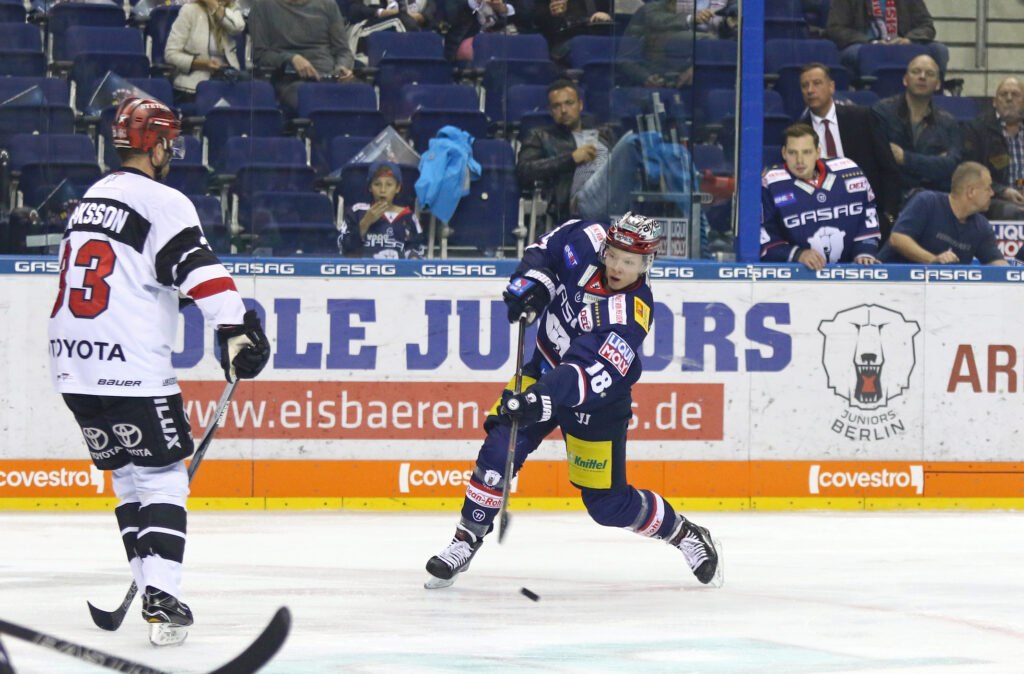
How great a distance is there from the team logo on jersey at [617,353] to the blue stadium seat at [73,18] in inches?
138

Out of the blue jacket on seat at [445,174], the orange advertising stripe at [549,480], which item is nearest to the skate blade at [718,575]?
the orange advertising stripe at [549,480]

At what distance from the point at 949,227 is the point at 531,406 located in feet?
11.4

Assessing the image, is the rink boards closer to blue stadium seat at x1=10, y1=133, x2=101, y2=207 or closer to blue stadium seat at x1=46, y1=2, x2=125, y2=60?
blue stadium seat at x1=10, y1=133, x2=101, y2=207

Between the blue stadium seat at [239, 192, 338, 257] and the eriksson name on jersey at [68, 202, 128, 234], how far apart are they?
2904 millimetres

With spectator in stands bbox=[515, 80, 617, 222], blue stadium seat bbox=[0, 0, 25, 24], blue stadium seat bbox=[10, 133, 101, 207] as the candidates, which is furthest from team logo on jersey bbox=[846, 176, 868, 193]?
blue stadium seat bbox=[0, 0, 25, 24]

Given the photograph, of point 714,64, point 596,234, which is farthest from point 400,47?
point 596,234

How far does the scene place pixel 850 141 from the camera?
7.65m

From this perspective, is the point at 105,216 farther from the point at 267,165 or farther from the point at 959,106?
the point at 959,106

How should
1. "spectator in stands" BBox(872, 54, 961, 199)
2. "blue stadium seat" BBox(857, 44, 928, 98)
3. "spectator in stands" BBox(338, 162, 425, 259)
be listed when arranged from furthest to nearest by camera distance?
"blue stadium seat" BBox(857, 44, 928, 98) < "spectator in stands" BBox(872, 54, 961, 199) < "spectator in stands" BBox(338, 162, 425, 259)

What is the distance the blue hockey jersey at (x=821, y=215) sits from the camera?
726 cm

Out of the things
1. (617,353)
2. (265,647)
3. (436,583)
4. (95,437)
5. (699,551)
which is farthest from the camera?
(699,551)

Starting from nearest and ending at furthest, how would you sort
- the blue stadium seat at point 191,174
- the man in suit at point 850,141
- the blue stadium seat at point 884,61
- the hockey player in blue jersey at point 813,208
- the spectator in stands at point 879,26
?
the blue stadium seat at point 191,174 → the hockey player in blue jersey at point 813,208 → the man in suit at point 850,141 → the blue stadium seat at point 884,61 → the spectator in stands at point 879,26

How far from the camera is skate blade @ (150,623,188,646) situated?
155 inches

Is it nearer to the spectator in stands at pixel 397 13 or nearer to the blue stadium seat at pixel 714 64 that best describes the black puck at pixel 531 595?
the blue stadium seat at pixel 714 64
